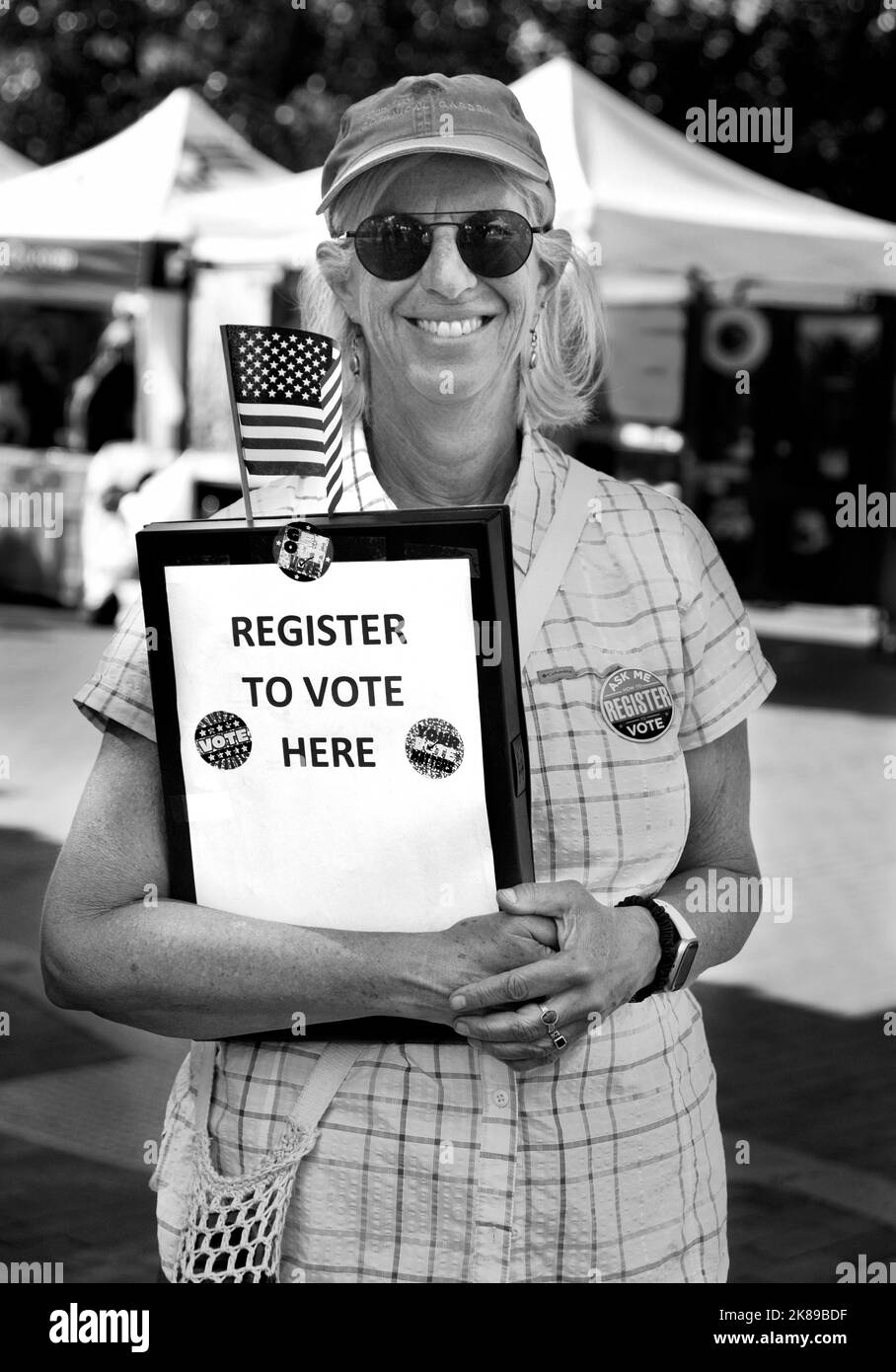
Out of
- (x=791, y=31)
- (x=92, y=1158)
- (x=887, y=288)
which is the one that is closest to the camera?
(x=92, y=1158)

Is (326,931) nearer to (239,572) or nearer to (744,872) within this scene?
(239,572)

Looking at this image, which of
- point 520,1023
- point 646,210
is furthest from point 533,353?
point 646,210

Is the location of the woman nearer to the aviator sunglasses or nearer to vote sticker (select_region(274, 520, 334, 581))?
the aviator sunglasses

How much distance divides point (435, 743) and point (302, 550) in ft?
0.69

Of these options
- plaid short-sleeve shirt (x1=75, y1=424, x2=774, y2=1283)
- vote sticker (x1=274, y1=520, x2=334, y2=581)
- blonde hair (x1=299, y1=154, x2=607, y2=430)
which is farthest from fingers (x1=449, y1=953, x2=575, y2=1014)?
blonde hair (x1=299, y1=154, x2=607, y2=430)

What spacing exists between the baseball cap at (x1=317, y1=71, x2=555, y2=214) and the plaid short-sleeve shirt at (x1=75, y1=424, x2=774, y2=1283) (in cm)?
27

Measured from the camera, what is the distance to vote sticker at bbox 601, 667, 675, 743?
169 cm

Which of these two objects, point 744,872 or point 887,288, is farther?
point 887,288

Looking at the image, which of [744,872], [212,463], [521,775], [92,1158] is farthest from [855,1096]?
[212,463]

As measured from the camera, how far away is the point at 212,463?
1117 centimetres

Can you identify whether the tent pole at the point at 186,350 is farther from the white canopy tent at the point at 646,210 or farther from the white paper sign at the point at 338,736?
the white paper sign at the point at 338,736

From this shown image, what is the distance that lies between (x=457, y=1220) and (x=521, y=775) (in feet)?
1.50

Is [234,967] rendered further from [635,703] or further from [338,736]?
[635,703]

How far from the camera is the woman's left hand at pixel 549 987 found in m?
1.51
